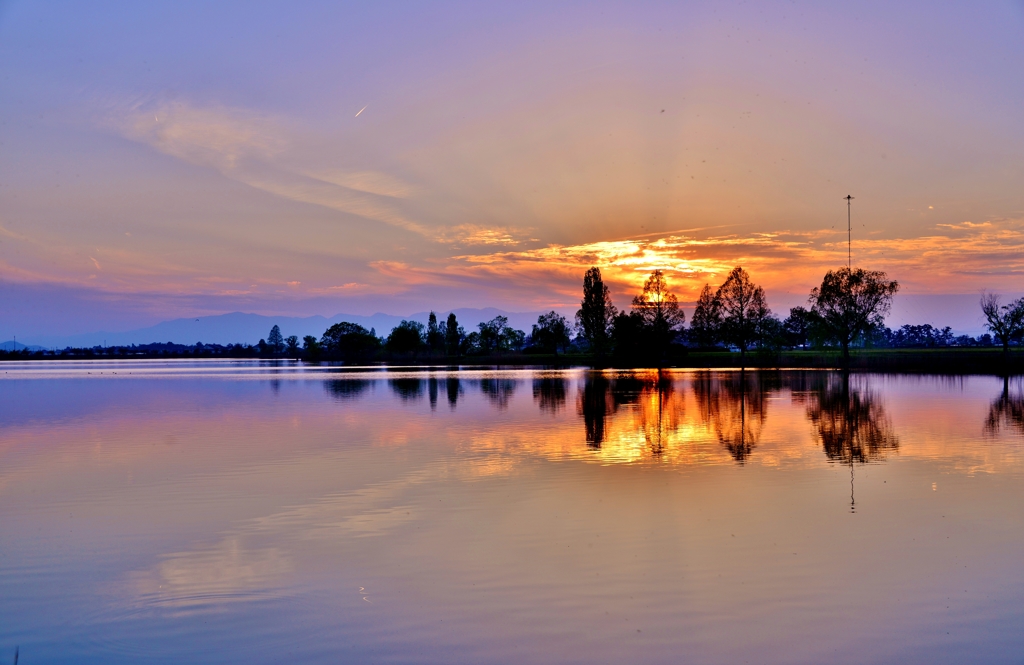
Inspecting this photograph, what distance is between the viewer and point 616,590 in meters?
9.55

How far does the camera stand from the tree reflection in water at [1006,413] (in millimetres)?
26484

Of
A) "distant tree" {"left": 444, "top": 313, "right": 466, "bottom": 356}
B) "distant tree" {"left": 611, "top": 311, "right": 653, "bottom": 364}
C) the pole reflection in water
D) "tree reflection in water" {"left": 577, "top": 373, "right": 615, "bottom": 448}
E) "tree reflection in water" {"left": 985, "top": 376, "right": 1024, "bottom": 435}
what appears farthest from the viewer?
"distant tree" {"left": 444, "top": 313, "right": 466, "bottom": 356}

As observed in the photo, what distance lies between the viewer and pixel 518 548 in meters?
11.4

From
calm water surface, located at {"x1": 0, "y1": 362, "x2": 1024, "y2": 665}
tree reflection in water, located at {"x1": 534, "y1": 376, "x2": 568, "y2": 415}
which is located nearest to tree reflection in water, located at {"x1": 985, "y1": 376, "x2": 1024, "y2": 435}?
calm water surface, located at {"x1": 0, "y1": 362, "x2": 1024, "y2": 665}

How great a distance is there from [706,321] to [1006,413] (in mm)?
103930

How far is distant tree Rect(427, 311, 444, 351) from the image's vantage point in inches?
7272

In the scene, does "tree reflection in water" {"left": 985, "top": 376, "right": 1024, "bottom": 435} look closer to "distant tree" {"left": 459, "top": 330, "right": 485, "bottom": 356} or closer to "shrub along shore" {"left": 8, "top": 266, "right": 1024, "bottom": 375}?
"shrub along shore" {"left": 8, "top": 266, "right": 1024, "bottom": 375}

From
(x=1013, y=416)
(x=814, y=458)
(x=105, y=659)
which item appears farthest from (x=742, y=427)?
(x=105, y=659)

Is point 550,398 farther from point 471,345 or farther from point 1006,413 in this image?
point 471,345

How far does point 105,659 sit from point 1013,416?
34.0 m

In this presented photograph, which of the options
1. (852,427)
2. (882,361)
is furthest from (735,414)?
(882,361)

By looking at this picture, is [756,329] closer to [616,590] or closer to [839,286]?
[839,286]

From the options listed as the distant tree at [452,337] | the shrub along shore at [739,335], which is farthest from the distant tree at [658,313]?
the distant tree at [452,337]

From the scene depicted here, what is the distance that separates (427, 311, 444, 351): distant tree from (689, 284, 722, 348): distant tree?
6903 centimetres
